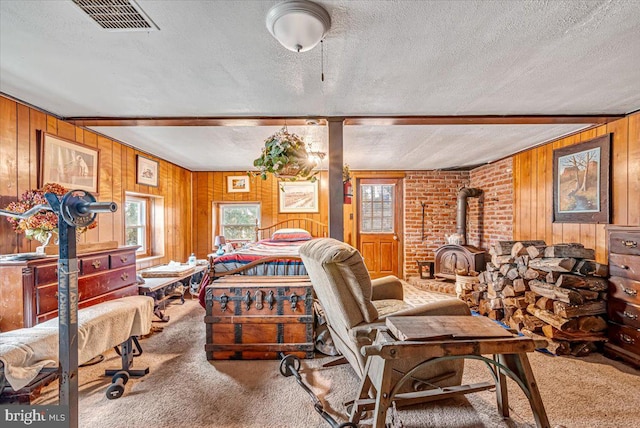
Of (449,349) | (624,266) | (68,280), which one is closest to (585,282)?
(624,266)

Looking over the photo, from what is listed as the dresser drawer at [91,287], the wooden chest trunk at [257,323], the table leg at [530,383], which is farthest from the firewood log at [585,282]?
the dresser drawer at [91,287]

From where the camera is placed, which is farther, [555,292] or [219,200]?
[219,200]

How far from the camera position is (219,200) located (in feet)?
18.8

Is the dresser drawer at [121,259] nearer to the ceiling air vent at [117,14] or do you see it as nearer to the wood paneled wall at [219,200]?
the ceiling air vent at [117,14]

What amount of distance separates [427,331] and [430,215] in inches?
185

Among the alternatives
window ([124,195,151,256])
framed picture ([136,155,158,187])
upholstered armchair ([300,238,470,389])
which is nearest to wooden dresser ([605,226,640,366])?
upholstered armchair ([300,238,470,389])

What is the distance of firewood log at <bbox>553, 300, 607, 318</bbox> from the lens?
8.61 feet

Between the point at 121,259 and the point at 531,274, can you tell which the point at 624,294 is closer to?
the point at 531,274

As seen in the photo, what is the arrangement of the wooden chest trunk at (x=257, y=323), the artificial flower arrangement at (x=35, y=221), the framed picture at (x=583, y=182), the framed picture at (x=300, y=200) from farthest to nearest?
1. the framed picture at (x=300, y=200)
2. the framed picture at (x=583, y=182)
3. the wooden chest trunk at (x=257, y=323)
4. the artificial flower arrangement at (x=35, y=221)

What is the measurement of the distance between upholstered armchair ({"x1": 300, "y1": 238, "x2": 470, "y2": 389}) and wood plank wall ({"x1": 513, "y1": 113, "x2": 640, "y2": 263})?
232 centimetres

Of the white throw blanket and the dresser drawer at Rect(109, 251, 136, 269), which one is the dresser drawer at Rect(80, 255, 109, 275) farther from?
the white throw blanket

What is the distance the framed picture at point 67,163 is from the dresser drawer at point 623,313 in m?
5.18

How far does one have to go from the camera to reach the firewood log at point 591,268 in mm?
2650

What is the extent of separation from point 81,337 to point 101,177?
225 centimetres
